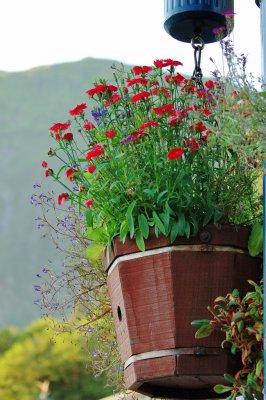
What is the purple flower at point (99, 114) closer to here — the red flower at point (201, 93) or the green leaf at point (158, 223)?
the red flower at point (201, 93)

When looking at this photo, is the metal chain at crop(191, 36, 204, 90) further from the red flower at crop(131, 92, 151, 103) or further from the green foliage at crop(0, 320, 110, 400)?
the green foliage at crop(0, 320, 110, 400)

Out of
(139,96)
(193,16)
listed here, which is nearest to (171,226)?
(139,96)

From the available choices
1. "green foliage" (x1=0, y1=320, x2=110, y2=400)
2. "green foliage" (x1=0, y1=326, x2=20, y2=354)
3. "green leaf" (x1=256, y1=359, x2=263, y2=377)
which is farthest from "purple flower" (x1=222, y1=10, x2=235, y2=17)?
"green foliage" (x1=0, y1=326, x2=20, y2=354)

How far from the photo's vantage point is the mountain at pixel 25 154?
65375mm

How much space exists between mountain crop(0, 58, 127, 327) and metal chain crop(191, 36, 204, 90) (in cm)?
5545

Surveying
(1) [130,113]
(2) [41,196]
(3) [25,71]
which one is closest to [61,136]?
(1) [130,113]

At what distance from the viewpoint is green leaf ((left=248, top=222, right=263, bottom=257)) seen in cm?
351

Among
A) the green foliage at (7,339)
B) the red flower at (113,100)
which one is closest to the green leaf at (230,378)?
the red flower at (113,100)

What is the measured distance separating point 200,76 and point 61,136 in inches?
22.6

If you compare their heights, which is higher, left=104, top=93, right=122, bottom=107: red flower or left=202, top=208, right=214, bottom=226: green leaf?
left=104, top=93, right=122, bottom=107: red flower

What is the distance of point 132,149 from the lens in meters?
3.58

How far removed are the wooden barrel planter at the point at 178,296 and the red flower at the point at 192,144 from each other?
0.88 feet

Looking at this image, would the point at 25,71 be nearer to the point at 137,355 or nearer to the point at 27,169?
the point at 27,169

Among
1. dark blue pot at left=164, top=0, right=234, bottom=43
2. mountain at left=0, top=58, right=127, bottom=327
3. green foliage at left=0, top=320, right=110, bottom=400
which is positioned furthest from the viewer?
mountain at left=0, top=58, right=127, bottom=327
